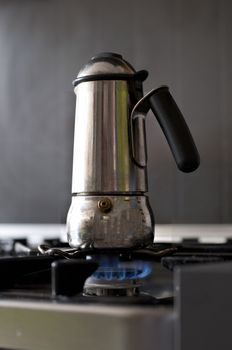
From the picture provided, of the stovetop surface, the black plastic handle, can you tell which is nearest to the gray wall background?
the stovetop surface

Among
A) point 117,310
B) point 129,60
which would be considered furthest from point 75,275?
point 129,60

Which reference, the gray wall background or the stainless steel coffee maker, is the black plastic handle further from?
the gray wall background

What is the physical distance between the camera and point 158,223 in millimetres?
1312

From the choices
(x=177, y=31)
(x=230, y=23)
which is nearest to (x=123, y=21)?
(x=177, y=31)

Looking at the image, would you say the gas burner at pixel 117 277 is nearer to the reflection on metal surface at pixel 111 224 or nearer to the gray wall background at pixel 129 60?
the reflection on metal surface at pixel 111 224

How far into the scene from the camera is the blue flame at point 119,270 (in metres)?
0.55

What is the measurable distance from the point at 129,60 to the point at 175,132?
0.86 metres

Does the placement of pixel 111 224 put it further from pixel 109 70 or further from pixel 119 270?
pixel 109 70

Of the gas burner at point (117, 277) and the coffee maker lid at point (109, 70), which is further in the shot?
the coffee maker lid at point (109, 70)

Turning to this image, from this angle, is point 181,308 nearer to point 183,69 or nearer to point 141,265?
point 141,265

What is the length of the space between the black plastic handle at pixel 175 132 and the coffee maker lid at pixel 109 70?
0.06m

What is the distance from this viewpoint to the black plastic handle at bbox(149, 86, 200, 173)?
1.89ft

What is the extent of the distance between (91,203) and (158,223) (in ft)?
2.32

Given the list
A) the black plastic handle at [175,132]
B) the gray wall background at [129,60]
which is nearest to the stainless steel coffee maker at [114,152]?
the black plastic handle at [175,132]
